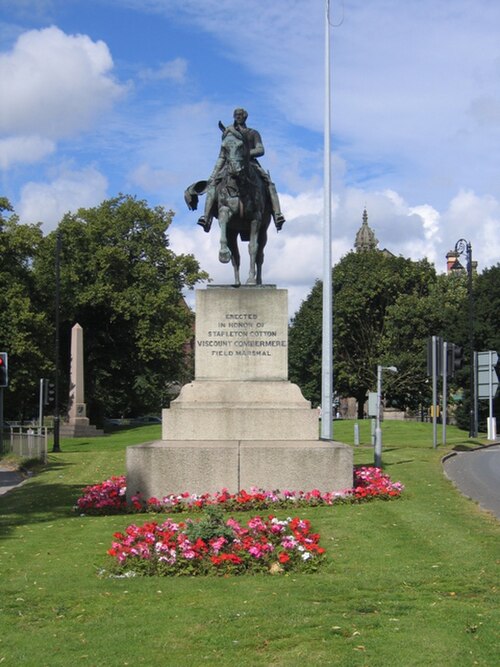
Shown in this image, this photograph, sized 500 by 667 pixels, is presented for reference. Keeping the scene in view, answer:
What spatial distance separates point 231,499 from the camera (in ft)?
40.2

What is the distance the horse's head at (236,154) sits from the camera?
14758 mm

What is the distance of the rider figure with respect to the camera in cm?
1520

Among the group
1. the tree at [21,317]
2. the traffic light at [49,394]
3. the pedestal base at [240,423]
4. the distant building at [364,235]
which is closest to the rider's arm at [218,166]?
the pedestal base at [240,423]

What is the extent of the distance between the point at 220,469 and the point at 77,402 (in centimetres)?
3971

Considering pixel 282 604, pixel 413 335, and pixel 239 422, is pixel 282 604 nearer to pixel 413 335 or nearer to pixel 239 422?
pixel 239 422

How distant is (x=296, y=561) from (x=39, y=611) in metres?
2.64

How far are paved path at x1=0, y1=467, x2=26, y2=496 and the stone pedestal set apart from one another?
7.14m

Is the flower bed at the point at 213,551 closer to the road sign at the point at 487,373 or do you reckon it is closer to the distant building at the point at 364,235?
the road sign at the point at 487,373

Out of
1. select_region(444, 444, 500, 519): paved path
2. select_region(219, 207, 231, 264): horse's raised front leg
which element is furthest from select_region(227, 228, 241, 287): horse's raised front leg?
select_region(444, 444, 500, 519): paved path

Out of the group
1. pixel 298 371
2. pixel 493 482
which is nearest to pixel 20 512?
pixel 493 482

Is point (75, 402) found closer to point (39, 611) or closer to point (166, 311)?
point (166, 311)

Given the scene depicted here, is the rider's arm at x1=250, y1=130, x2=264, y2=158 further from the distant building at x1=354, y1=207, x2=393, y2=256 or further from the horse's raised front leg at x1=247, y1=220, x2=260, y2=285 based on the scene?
the distant building at x1=354, y1=207, x2=393, y2=256

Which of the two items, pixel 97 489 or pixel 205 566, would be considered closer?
pixel 205 566

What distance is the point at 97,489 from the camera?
13.6 m
